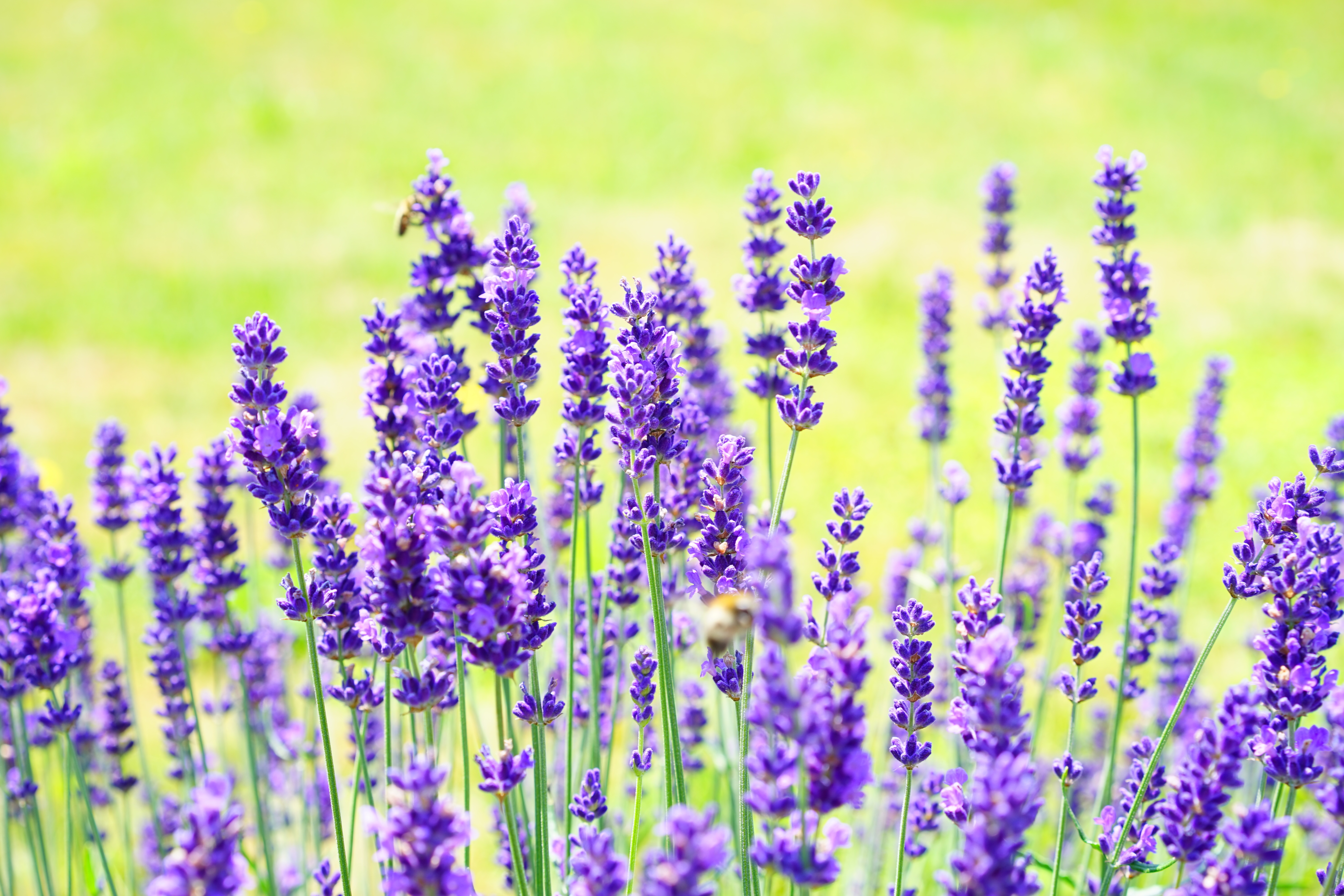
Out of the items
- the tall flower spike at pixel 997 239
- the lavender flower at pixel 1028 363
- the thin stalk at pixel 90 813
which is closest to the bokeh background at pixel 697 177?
the lavender flower at pixel 1028 363

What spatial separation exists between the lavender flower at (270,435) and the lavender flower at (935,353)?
2410 millimetres

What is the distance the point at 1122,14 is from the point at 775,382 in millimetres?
24140

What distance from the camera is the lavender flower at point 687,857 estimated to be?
3.17 feet

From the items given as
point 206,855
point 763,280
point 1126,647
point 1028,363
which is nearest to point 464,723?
point 206,855

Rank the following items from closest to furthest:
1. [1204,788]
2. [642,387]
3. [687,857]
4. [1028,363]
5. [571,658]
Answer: [687,857] < [1204,788] < [642,387] < [571,658] < [1028,363]

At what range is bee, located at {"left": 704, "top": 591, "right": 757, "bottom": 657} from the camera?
126 centimetres

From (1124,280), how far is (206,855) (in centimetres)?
204

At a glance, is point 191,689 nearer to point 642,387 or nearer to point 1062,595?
point 642,387

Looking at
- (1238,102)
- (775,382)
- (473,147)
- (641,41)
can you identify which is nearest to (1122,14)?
(1238,102)

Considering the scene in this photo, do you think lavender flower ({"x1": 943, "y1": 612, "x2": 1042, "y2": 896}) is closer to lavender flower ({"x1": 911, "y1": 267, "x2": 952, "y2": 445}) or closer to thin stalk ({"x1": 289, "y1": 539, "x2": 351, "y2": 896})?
thin stalk ({"x1": 289, "y1": 539, "x2": 351, "y2": 896})

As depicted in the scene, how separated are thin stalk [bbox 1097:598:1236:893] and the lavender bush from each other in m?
0.02

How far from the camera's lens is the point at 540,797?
1.57 meters

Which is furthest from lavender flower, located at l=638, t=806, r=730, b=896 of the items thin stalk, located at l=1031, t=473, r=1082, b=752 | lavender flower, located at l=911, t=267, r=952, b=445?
lavender flower, located at l=911, t=267, r=952, b=445

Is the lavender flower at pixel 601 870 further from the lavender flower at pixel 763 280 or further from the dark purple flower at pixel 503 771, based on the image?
the lavender flower at pixel 763 280
